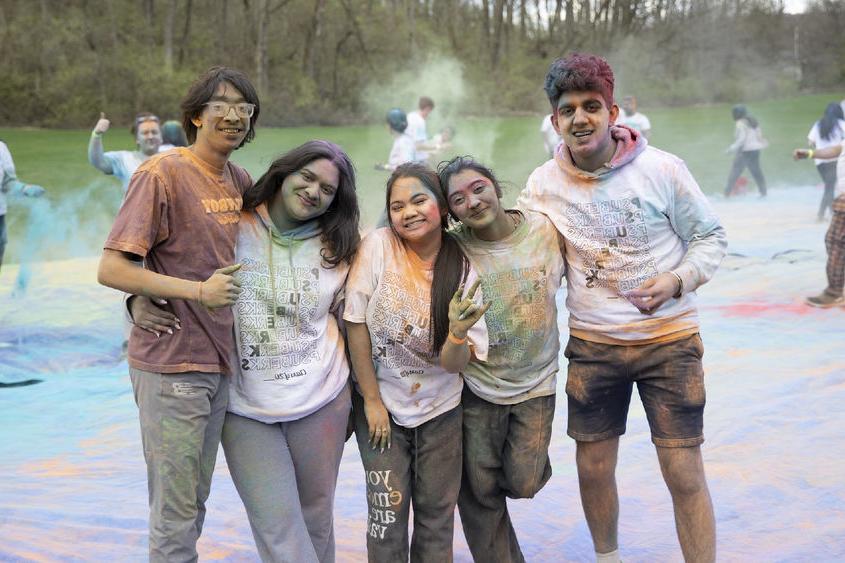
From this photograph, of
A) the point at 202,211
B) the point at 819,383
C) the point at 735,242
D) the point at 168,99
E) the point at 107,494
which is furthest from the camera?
the point at 168,99

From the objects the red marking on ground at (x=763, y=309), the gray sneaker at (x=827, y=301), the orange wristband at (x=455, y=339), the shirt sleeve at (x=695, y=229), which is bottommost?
the red marking on ground at (x=763, y=309)

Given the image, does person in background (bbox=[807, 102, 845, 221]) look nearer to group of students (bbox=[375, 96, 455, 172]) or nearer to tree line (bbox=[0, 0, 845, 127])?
group of students (bbox=[375, 96, 455, 172])

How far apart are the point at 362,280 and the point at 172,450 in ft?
2.13

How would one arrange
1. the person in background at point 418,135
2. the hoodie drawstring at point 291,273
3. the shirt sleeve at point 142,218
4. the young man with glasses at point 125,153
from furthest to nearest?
1. the person in background at point 418,135
2. the young man with glasses at point 125,153
3. the hoodie drawstring at point 291,273
4. the shirt sleeve at point 142,218

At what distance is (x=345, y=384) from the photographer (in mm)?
2449

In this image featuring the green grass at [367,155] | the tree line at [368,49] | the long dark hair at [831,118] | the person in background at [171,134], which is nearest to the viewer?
the person in background at [171,134]

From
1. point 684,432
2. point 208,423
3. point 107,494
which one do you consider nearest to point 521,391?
point 684,432

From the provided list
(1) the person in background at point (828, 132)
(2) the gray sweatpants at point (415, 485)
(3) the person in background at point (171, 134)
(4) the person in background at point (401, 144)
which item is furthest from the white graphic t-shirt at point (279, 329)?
(1) the person in background at point (828, 132)

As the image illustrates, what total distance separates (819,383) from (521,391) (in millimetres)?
2612

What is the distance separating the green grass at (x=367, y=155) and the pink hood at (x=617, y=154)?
3.25m

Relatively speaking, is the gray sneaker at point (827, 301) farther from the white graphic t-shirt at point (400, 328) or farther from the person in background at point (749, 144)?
the person in background at point (749, 144)

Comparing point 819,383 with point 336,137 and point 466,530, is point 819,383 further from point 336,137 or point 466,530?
point 336,137

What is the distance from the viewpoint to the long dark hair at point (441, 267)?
96.5 inches

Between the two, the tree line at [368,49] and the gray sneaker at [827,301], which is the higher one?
the tree line at [368,49]
